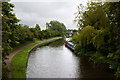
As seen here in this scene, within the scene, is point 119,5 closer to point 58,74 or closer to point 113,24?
point 113,24

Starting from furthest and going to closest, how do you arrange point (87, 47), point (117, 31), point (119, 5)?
point (87, 47) → point (117, 31) → point (119, 5)

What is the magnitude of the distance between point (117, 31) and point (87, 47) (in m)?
11.8

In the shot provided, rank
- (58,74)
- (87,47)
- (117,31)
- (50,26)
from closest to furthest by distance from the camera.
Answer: (117,31) → (58,74) → (87,47) → (50,26)

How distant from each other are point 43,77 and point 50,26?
80.2 m

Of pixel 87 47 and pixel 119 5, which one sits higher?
pixel 119 5

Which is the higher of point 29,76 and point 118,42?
point 118,42

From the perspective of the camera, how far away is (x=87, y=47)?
1966cm

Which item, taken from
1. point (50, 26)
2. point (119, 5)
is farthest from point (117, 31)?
point (50, 26)

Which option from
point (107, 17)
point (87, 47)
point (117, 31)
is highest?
point (107, 17)

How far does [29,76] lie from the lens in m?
11.1

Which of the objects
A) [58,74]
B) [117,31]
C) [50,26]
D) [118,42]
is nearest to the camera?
[117,31]

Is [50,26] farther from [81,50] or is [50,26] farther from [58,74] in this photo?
[58,74]

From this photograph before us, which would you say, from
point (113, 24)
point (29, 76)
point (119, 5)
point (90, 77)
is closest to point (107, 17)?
point (113, 24)

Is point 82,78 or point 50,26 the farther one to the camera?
point 50,26
